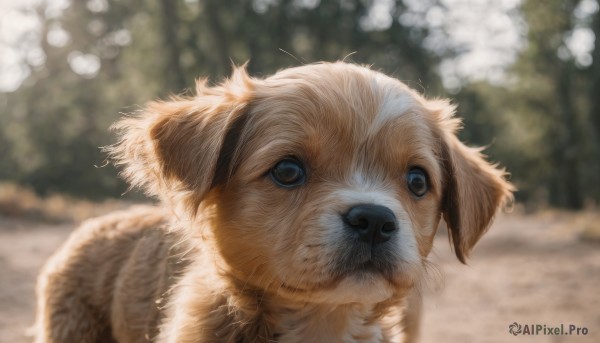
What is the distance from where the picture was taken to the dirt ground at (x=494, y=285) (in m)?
8.16

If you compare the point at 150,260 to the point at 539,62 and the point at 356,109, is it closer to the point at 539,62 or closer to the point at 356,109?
the point at 356,109

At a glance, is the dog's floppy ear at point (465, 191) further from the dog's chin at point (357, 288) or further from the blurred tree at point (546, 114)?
the blurred tree at point (546, 114)

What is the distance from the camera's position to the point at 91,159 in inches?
1563

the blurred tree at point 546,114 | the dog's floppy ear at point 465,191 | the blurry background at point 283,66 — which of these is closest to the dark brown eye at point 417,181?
the dog's floppy ear at point 465,191

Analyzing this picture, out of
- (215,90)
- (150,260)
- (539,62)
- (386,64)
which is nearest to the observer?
(215,90)

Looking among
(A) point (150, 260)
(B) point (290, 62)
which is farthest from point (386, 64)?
(A) point (150, 260)

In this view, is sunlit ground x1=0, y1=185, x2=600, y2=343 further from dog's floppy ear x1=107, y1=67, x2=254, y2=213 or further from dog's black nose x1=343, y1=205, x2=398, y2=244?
dog's floppy ear x1=107, y1=67, x2=254, y2=213

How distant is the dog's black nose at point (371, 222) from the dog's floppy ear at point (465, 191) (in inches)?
42.6

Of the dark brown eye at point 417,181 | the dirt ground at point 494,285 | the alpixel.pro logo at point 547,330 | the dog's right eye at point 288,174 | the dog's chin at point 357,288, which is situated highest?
the dirt ground at point 494,285

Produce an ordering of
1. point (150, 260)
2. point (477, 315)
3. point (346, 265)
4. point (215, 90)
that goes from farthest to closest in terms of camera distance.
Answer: point (477, 315), point (150, 260), point (215, 90), point (346, 265)

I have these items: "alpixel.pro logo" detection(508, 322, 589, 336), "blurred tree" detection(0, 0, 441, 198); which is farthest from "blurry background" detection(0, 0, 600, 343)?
"alpixel.pro logo" detection(508, 322, 589, 336)

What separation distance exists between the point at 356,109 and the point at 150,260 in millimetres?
2054

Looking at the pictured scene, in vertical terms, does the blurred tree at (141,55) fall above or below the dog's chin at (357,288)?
above

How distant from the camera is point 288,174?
131 inches
